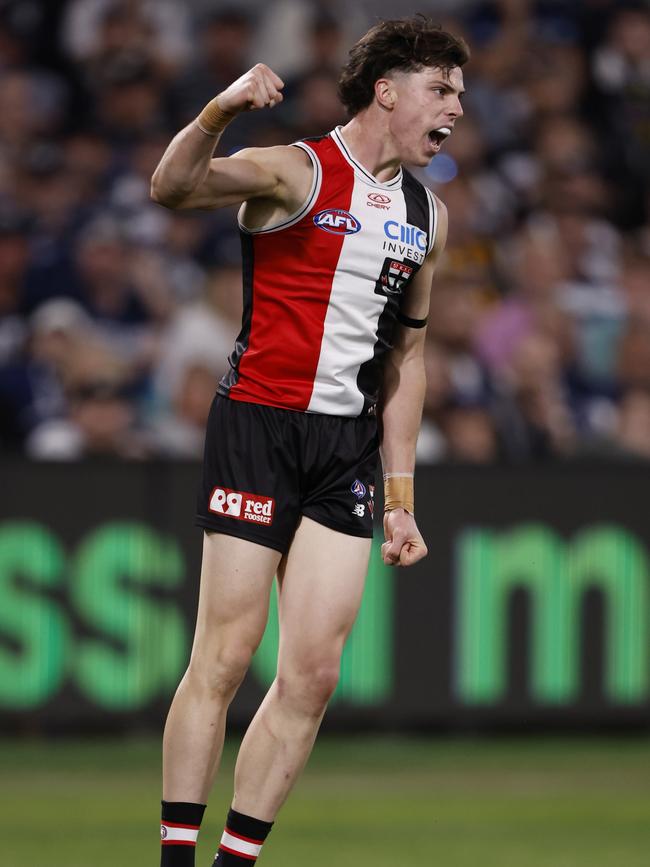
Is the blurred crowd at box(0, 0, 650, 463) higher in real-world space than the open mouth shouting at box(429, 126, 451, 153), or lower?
→ higher

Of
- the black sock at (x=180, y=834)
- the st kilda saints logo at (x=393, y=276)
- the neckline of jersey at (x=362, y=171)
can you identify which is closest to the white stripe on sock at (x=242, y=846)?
the black sock at (x=180, y=834)

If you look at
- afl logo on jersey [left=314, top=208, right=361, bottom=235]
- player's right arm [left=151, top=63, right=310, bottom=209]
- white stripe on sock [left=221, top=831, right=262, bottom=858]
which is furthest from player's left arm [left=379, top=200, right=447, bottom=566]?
white stripe on sock [left=221, top=831, right=262, bottom=858]

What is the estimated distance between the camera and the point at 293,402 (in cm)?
487

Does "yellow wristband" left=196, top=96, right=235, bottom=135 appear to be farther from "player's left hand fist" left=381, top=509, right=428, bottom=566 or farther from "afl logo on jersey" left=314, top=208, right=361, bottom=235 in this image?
"player's left hand fist" left=381, top=509, right=428, bottom=566

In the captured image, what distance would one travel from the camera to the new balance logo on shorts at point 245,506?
479cm

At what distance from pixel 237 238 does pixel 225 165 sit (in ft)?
20.0

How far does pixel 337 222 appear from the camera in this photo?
4.80 m

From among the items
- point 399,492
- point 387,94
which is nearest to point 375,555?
point 399,492

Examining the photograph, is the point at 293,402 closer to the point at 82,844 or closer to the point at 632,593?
the point at 82,844

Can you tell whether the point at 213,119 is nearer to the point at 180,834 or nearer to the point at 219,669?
the point at 219,669

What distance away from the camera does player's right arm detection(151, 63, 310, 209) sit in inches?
172

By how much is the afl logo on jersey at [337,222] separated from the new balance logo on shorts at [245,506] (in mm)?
799

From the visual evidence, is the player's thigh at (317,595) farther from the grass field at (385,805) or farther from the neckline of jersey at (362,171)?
the grass field at (385,805)

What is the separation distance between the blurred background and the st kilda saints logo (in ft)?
10.4
